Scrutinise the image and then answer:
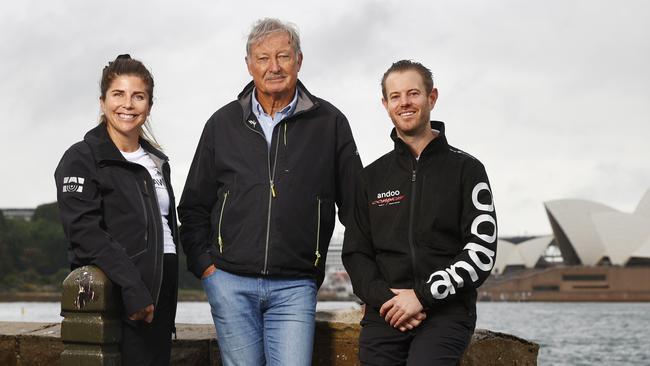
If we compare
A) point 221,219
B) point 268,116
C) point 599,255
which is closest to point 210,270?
point 221,219

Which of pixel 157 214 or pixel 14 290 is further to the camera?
pixel 14 290

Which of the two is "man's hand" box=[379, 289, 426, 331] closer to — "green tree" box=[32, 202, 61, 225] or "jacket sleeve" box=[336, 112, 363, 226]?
"jacket sleeve" box=[336, 112, 363, 226]

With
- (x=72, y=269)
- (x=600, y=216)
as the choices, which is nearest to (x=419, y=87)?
(x=72, y=269)

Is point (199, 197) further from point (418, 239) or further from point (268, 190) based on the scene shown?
point (418, 239)

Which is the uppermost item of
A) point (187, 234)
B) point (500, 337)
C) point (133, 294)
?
point (187, 234)

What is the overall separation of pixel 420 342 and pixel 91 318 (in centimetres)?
91

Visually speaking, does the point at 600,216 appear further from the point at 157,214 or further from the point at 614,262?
the point at 157,214

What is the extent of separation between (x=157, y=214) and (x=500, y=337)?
133 cm

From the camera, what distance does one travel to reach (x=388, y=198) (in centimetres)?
241

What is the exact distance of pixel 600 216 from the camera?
184 feet

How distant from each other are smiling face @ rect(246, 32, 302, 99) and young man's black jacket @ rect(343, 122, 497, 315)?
0.38m

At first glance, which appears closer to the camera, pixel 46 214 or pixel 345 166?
pixel 345 166

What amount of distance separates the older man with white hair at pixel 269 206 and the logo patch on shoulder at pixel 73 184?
15.5 inches

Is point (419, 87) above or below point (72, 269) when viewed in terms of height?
above
